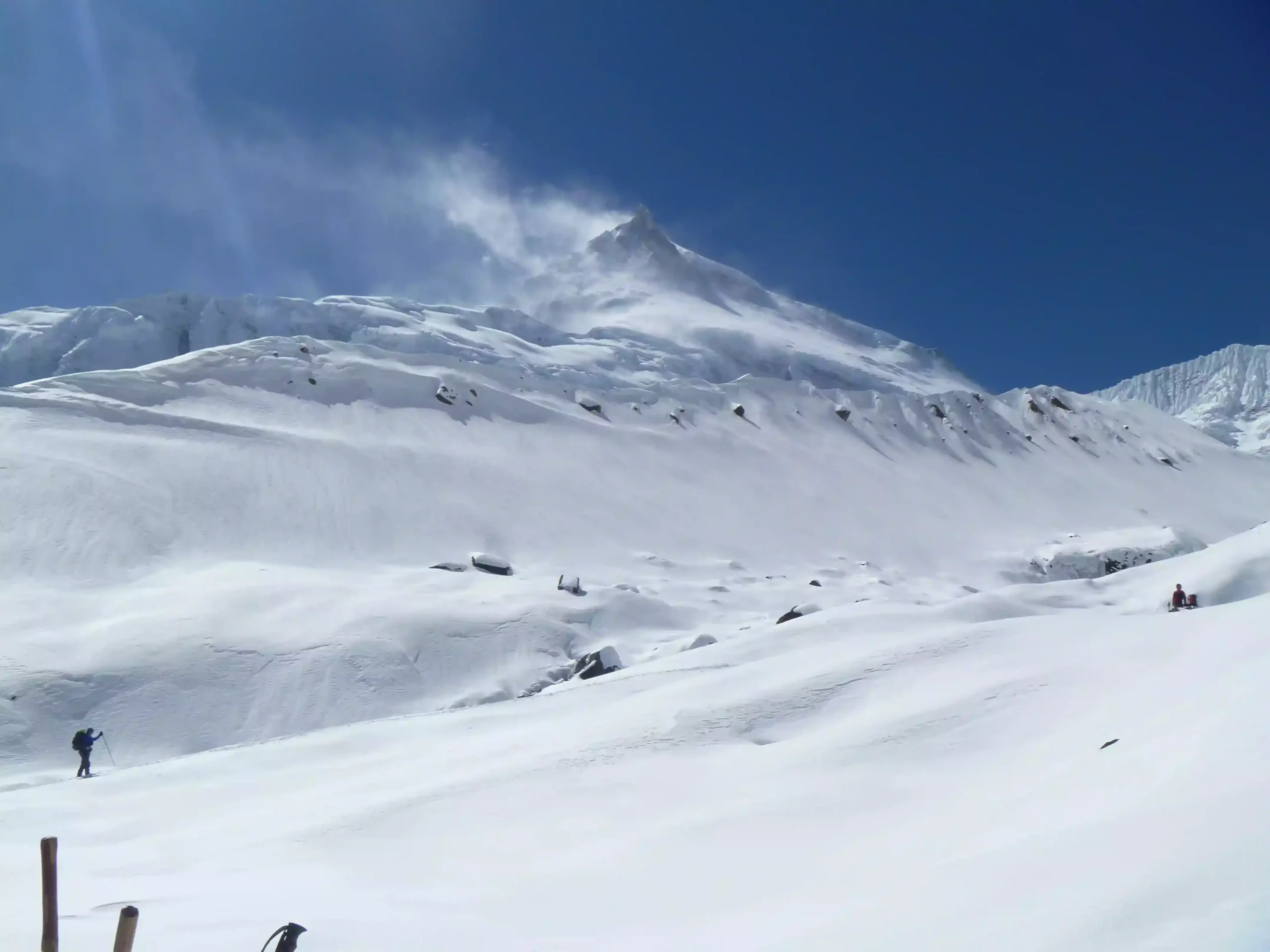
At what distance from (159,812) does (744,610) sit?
23877mm

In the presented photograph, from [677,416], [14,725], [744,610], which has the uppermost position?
[677,416]

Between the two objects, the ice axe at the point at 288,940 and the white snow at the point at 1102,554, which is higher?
the white snow at the point at 1102,554

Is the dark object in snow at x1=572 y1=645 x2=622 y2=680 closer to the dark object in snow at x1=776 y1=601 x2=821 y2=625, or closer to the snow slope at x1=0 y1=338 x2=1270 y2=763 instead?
the snow slope at x1=0 y1=338 x2=1270 y2=763

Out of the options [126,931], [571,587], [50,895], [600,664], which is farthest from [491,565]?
[126,931]

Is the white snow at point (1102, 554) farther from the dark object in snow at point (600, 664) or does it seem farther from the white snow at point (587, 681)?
the dark object in snow at point (600, 664)

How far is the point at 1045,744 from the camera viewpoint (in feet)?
29.9

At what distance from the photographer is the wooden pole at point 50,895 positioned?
4.05 meters

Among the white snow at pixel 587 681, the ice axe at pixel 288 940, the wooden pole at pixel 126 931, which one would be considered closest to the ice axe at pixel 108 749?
the white snow at pixel 587 681

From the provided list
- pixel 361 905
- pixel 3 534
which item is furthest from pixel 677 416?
pixel 361 905

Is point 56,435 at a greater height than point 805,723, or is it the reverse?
point 56,435

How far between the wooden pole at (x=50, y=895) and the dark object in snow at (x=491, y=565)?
31.0 meters

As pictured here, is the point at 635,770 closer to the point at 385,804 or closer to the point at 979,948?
the point at 385,804

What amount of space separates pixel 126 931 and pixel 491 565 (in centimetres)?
3184

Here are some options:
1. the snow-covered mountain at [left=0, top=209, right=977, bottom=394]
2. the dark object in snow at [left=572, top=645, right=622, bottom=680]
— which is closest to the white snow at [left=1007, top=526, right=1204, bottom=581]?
the dark object in snow at [left=572, top=645, right=622, bottom=680]
